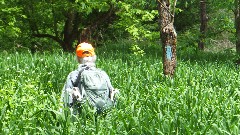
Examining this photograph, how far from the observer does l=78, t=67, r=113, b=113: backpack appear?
14.6ft

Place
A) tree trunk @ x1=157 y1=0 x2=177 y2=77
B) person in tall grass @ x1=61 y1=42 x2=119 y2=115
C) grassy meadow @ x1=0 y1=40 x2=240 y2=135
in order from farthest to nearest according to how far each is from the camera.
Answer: tree trunk @ x1=157 y1=0 x2=177 y2=77
person in tall grass @ x1=61 y1=42 x2=119 y2=115
grassy meadow @ x1=0 y1=40 x2=240 y2=135

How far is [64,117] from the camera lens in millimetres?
3615

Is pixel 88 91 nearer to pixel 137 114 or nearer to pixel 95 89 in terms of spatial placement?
pixel 95 89

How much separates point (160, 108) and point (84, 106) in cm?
90

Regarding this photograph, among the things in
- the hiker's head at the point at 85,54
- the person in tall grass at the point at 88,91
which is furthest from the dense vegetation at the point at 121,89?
the hiker's head at the point at 85,54

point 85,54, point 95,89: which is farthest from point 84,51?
point 95,89

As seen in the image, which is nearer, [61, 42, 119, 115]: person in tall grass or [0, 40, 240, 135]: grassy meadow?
[0, 40, 240, 135]: grassy meadow

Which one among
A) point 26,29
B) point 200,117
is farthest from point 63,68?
point 26,29

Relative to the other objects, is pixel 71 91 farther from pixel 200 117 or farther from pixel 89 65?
pixel 200 117

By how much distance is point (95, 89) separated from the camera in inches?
175

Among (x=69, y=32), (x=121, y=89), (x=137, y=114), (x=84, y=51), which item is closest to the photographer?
(x=137, y=114)

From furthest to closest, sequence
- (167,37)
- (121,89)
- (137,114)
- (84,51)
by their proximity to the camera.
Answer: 1. (167,37)
2. (121,89)
3. (84,51)
4. (137,114)

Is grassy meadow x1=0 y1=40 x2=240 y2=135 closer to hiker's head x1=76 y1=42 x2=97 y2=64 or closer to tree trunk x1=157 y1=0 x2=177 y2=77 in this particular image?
tree trunk x1=157 y1=0 x2=177 y2=77

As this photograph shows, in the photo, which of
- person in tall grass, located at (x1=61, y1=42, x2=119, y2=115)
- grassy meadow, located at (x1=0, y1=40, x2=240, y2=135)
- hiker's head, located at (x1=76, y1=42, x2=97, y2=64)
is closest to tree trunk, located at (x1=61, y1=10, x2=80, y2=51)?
grassy meadow, located at (x1=0, y1=40, x2=240, y2=135)
